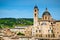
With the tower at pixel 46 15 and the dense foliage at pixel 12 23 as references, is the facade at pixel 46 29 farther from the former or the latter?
the dense foliage at pixel 12 23

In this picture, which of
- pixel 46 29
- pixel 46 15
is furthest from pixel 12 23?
pixel 46 29

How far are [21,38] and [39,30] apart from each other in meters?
2.49

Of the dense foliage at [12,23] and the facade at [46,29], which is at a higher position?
the dense foliage at [12,23]

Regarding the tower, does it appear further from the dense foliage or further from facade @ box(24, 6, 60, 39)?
the dense foliage

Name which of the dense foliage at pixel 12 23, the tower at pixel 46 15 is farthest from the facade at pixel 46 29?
the dense foliage at pixel 12 23

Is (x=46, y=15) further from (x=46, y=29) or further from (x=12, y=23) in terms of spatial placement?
(x=12, y=23)

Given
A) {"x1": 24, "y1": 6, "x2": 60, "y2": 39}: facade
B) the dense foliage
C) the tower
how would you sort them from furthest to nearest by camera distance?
the dense foliage, the tower, {"x1": 24, "y1": 6, "x2": 60, "y2": 39}: facade

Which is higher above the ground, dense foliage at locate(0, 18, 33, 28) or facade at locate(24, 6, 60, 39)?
dense foliage at locate(0, 18, 33, 28)

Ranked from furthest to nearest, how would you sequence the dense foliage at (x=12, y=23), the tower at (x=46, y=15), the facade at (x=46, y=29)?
the dense foliage at (x=12, y=23), the tower at (x=46, y=15), the facade at (x=46, y=29)

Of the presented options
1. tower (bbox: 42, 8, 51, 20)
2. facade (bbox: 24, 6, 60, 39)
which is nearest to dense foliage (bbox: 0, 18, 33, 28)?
tower (bbox: 42, 8, 51, 20)

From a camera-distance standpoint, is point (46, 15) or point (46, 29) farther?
point (46, 15)

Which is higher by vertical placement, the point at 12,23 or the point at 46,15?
the point at 12,23

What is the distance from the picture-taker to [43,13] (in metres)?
19.6

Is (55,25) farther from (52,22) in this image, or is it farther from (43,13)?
(43,13)
